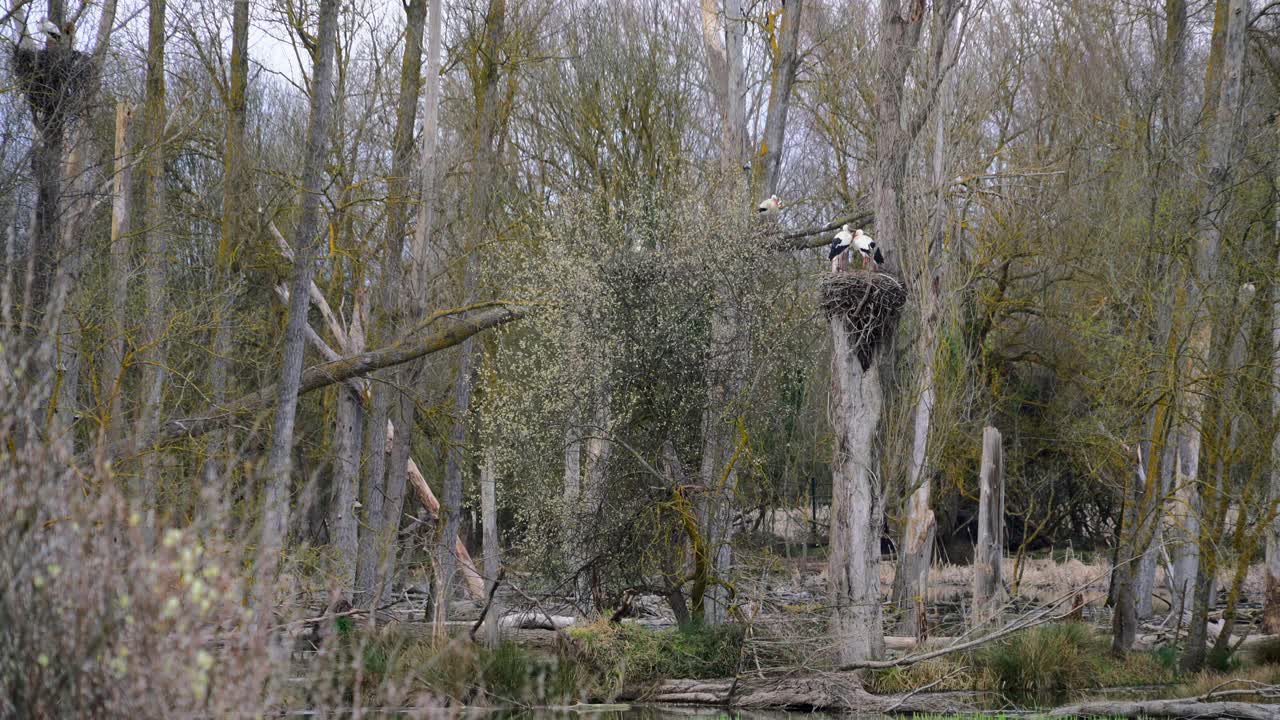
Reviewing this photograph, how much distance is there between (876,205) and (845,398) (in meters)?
2.37

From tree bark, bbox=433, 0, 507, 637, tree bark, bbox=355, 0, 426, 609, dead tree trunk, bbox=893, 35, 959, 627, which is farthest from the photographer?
tree bark, bbox=433, 0, 507, 637

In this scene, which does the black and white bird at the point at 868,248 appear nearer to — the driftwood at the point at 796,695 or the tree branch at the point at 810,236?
the tree branch at the point at 810,236

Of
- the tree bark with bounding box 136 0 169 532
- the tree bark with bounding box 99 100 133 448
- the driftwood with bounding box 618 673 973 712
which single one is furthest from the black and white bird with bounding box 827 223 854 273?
the tree bark with bounding box 136 0 169 532

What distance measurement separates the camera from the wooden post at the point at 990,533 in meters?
15.1

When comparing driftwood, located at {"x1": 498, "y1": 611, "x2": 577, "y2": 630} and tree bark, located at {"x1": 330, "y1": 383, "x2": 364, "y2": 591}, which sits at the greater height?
tree bark, located at {"x1": 330, "y1": 383, "x2": 364, "y2": 591}

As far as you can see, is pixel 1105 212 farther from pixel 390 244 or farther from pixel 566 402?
pixel 390 244

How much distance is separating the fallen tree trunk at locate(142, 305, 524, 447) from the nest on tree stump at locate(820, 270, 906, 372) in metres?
4.28

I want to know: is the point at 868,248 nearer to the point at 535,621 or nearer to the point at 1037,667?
the point at 1037,667

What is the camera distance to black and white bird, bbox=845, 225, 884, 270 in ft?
40.3

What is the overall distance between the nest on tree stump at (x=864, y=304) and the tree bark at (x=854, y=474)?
10cm

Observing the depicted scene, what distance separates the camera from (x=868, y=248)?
12398mm

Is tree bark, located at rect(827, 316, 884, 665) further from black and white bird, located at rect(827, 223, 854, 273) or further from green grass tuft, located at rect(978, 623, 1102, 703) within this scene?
green grass tuft, located at rect(978, 623, 1102, 703)

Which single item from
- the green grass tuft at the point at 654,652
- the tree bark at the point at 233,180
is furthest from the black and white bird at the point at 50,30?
the green grass tuft at the point at 654,652

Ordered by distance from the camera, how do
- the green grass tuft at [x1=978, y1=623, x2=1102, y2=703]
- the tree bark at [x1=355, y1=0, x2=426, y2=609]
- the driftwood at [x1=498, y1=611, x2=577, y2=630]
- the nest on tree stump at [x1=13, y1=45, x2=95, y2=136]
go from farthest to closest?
1. the tree bark at [x1=355, y1=0, x2=426, y2=609]
2. the driftwood at [x1=498, y1=611, x2=577, y2=630]
3. the green grass tuft at [x1=978, y1=623, x2=1102, y2=703]
4. the nest on tree stump at [x1=13, y1=45, x2=95, y2=136]
